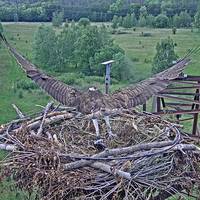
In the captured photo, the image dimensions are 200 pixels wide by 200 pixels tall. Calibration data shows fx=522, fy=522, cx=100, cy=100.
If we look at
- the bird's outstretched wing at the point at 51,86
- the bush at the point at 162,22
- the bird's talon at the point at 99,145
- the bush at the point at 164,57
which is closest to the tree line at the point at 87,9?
the bush at the point at 162,22

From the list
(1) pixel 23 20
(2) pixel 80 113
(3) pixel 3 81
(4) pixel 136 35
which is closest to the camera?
(2) pixel 80 113

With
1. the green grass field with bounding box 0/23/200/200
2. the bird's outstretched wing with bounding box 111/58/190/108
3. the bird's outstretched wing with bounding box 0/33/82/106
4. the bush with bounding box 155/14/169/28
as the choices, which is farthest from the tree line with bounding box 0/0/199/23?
the bird's outstretched wing with bounding box 111/58/190/108

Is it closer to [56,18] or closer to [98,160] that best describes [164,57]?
[56,18]

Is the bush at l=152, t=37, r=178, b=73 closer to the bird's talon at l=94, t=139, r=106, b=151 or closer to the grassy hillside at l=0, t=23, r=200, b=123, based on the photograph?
the grassy hillside at l=0, t=23, r=200, b=123

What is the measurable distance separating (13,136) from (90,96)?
1574 mm

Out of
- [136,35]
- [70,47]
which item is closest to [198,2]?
[136,35]

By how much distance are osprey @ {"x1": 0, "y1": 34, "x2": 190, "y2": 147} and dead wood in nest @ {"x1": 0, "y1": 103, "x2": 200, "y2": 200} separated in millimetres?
436

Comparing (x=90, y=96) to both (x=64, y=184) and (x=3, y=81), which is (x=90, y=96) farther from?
(x=3, y=81)

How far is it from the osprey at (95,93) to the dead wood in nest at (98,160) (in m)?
0.44

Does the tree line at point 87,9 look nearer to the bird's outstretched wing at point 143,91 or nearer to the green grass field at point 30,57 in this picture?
the green grass field at point 30,57

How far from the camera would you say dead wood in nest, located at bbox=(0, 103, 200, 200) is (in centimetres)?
604

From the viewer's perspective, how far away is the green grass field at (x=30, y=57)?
1986cm

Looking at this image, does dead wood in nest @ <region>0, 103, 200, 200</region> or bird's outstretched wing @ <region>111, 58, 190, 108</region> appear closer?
dead wood in nest @ <region>0, 103, 200, 200</region>

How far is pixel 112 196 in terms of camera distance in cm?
607
